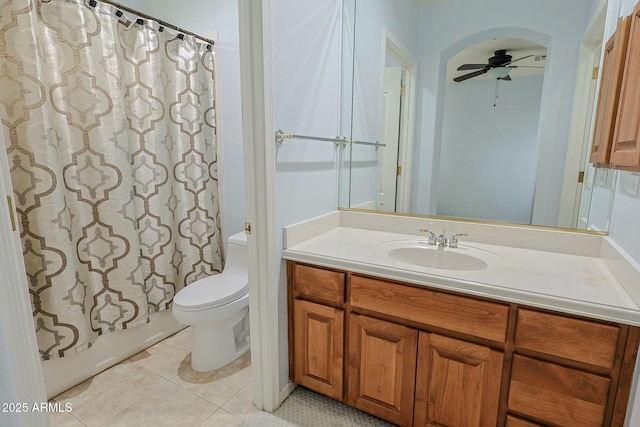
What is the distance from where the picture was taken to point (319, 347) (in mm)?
1539

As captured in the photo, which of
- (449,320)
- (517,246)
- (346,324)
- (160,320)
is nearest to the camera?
(449,320)

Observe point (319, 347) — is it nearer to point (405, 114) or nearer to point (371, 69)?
point (405, 114)

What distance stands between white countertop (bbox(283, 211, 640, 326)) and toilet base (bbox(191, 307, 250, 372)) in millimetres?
761

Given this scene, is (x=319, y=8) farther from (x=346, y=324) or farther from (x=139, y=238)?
(x=139, y=238)

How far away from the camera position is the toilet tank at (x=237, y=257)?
216cm

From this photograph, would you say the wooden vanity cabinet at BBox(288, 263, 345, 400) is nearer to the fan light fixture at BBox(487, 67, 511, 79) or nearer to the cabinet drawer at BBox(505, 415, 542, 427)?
the cabinet drawer at BBox(505, 415, 542, 427)

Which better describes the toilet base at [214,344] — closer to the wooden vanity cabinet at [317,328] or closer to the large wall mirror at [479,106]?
the wooden vanity cabinet at [317,328]

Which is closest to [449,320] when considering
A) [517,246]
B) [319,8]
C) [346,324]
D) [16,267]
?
[346,324]

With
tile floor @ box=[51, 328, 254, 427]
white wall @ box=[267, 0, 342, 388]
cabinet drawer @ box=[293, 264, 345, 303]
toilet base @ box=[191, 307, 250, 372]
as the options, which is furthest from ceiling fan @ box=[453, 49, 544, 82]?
tile floor @ box=[51, 328, 254, 427]

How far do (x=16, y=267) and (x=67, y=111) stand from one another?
1.11 metres

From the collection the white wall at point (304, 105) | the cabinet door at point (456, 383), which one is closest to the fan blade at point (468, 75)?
the white wall at point (304, 105)

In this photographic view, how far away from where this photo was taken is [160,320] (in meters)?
2.21

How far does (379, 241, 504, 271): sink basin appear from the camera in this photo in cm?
153

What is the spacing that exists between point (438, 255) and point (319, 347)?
734 millimetres
